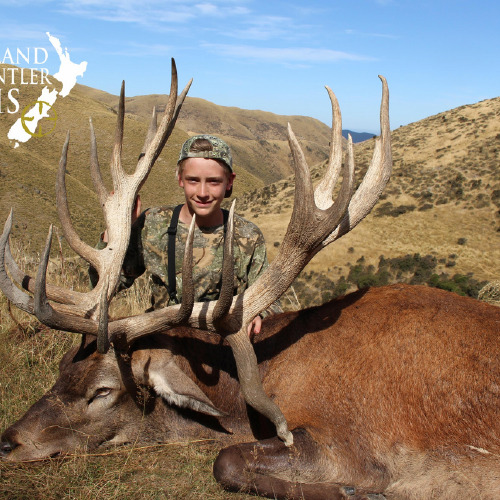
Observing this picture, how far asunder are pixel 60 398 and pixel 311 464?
5.48ft

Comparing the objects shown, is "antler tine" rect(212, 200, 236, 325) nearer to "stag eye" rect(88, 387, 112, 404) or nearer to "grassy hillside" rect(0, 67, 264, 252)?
"stag eye" rect(88, 387, 112, 404)

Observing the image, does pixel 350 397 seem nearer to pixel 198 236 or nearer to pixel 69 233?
pixel 198 236

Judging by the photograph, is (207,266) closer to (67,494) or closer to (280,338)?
(280,338)

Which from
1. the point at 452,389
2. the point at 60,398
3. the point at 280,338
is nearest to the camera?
the point at 452,389

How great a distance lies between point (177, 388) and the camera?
3.09 metres

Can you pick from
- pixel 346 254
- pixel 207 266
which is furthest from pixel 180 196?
pixel 207 266

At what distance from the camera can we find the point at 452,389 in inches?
114

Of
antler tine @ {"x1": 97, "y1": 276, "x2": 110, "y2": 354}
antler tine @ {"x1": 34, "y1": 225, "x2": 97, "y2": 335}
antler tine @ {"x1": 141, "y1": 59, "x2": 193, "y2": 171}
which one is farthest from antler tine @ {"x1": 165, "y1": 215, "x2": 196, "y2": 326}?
antler tine @ {"x1": 141, "y1": 59, "x2": 193, "y2": 171}

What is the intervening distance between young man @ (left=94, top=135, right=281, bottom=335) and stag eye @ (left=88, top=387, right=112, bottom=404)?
42.3 inches

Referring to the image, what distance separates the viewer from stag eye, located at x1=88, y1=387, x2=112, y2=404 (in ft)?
10.3

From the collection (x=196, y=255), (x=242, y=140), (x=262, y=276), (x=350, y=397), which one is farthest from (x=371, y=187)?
(x=242, y=140)

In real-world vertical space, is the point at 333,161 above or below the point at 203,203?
above

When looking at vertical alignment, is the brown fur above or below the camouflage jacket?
below

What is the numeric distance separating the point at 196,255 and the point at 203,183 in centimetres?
65
